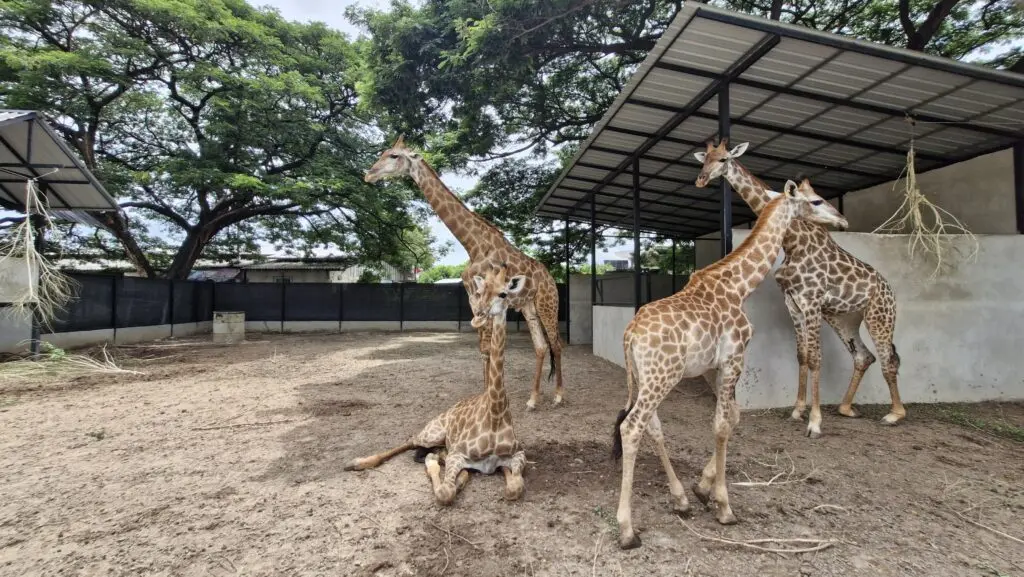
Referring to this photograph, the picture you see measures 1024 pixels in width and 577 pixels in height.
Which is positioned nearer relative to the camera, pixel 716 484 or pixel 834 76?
pixel 716 484

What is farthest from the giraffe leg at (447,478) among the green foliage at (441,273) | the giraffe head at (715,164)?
the green foliage at (441,273)

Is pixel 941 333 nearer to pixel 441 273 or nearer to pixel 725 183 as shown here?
pixel 725 183

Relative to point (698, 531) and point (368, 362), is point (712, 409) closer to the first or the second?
point (698, 531)

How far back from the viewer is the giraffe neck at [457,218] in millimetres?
5684

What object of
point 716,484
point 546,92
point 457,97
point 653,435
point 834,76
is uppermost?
point 546,92

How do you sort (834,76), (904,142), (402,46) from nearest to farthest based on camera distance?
(834,76)
(904,142)
(402,46)

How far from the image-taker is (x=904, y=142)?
261 inches

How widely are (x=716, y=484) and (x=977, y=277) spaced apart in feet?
18.5

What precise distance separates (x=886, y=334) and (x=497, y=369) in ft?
15.0

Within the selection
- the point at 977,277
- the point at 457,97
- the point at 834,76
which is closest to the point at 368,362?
the point at 457,97

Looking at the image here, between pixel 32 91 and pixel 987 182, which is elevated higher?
pixel 32 91

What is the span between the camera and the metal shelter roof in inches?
175

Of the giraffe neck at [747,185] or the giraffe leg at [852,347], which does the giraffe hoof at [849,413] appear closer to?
the giraffe leg at [852,347]

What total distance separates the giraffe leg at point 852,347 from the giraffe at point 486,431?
4.15 m
